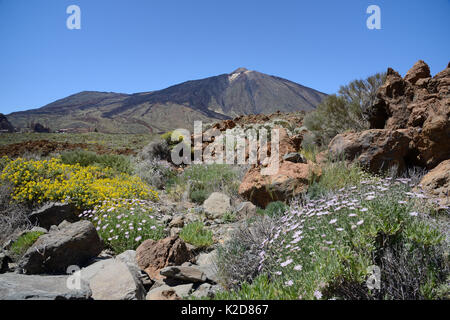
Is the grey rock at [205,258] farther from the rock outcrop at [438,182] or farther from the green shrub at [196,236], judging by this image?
the rock outcrop at [438,182]

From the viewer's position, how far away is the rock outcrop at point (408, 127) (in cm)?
505

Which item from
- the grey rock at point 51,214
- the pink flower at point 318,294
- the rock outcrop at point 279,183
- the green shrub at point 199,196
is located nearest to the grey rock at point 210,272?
the pink flower at point 318,294

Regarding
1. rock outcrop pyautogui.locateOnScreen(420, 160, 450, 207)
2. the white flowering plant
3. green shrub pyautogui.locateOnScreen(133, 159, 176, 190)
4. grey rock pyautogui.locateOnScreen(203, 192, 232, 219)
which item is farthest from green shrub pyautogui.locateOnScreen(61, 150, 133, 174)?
rock outcrop pyautogui.locateOnScreen(420, 160, 450, 207)

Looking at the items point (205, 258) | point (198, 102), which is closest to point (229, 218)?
point (205, 258)

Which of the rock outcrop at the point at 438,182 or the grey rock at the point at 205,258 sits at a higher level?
the rock outcrop at the point at 438,182

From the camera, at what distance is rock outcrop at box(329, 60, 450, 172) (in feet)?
16.6

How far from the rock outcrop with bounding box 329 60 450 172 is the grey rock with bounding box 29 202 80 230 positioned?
5466 millimetres

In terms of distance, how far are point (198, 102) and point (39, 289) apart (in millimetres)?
172824

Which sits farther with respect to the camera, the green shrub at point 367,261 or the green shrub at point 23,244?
the green shrub at point 23,244

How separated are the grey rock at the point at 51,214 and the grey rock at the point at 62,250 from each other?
1.46 metres

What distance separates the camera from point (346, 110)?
9359 millimetres

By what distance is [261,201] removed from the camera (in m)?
5.29
